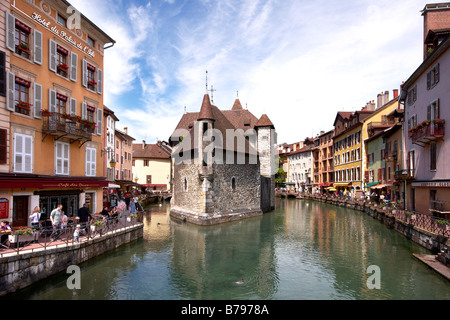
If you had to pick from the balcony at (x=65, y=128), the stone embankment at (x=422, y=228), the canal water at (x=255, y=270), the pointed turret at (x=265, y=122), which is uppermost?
the pointed turret at (x=265, y=122)

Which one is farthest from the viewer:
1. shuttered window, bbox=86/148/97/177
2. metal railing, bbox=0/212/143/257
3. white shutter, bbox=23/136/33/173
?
shuttered window, bbox=86/148/97/177

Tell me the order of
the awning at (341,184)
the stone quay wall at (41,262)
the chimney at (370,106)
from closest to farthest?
the stone quay wall at (41,262)
the chimney at (370,106)
the awning at (341,184)

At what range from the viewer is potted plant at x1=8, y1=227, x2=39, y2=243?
32.1 ft

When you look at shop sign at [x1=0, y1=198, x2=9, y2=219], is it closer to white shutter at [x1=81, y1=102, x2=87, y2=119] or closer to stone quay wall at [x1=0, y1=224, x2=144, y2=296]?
stone quay wall at [x1=0, y1=224, x2=144, y2=296]

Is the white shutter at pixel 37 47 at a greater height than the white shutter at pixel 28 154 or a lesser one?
greater

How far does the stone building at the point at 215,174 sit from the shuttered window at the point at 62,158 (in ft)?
35.5

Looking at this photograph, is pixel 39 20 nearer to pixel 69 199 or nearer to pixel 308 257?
pixel 69 199

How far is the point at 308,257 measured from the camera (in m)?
15.0

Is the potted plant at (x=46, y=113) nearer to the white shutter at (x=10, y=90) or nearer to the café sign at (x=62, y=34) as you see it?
the white shutter at (x=10, y=90)

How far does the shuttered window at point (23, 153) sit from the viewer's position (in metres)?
12.5

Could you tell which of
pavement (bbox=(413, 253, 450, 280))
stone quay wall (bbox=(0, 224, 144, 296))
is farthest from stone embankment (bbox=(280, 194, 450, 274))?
stone quay wall (bbox=(0, 224, 144, 296))

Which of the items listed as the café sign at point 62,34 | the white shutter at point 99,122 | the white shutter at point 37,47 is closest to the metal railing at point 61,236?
the white shutter at point 99,122

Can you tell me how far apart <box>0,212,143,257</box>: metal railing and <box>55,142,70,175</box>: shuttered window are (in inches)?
122
